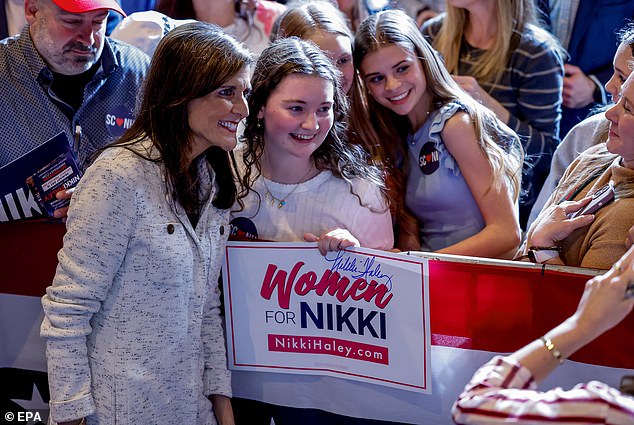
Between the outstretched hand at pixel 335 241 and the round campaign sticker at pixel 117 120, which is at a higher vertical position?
the round campaign sticker at pixel 117 120

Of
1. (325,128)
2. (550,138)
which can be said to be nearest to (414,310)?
(325,128)

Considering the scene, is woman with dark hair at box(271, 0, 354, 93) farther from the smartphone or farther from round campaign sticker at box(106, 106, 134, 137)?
the smartphone

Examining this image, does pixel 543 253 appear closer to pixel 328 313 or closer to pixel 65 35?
pixel 328 313

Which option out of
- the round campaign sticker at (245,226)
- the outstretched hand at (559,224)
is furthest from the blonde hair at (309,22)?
the outstretched hand at (559,224)

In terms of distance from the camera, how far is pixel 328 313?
254 cm

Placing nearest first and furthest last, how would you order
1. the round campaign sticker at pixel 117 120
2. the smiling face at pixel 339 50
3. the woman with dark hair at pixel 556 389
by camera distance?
1. the woman with dark hair at pixel 556 389
2. the round campaign sticker at pixel 117 120
3. the smiling face at pixel 339 50

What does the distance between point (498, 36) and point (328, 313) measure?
5.92 feet

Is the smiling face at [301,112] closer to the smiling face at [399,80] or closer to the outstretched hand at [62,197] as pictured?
the smiling face at [399,80]

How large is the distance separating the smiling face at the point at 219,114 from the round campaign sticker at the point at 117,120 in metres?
0.79

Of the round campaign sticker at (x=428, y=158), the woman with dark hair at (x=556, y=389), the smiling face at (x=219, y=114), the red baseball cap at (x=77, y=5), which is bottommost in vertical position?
the round campaign sticker at (x=428, y=158)

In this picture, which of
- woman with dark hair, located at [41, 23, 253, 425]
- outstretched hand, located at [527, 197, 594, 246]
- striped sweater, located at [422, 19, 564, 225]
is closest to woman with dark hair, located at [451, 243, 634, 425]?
outstretched hand, located at [527, 197, 594, 246]

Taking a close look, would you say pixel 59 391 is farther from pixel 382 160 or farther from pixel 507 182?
pixel 507 182

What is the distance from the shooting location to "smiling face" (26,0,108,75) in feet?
9.50

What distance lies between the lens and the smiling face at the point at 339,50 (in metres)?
3.15
